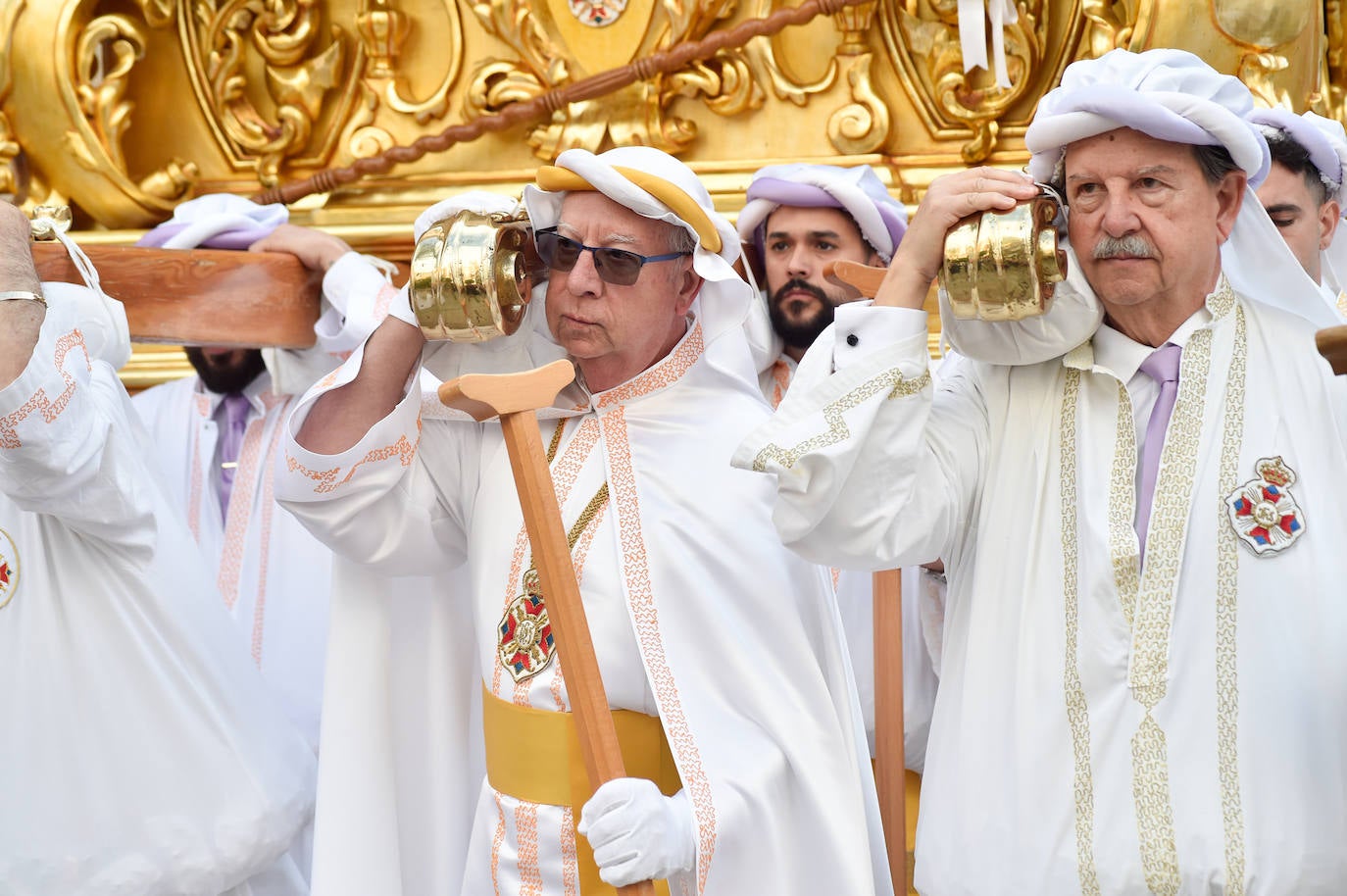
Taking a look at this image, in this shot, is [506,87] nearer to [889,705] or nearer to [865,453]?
[889,705]

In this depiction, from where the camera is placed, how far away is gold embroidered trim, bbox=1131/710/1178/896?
2.50 metres

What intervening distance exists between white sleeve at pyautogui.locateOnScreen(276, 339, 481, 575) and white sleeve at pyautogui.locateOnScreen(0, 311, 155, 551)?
0.45 meters

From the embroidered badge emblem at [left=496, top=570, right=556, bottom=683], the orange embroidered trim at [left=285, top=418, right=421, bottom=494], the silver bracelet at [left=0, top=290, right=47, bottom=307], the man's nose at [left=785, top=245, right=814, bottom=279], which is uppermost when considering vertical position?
the silver bracelet at [left=0, top=290, right=47, bottom=307]

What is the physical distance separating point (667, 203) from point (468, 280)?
1.39 ft

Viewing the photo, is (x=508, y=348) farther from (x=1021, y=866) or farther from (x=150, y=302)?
(x=1021, y=866)

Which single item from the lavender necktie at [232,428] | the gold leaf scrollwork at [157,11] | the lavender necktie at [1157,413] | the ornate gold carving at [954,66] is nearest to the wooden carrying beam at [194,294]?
the lavender necktie at [232,428]

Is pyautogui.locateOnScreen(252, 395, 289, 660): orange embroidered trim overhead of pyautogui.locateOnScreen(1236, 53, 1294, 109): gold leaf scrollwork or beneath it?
beneath

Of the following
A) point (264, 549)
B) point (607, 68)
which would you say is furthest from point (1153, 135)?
point (264, 549)

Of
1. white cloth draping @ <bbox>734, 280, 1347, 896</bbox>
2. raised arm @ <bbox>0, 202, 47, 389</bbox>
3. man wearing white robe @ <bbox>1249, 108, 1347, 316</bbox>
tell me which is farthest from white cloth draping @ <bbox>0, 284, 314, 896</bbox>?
man wearing white robe @ <bbox>1249, 108, 1347, 316</bbox>

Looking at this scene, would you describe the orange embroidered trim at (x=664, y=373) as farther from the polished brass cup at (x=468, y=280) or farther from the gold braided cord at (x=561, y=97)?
the gold braided cord at (x=561, y=97)

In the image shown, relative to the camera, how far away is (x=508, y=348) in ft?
11.0

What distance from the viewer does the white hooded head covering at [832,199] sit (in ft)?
14.7

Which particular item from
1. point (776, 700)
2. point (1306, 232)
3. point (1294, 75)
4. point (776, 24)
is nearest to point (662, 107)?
point (776, 24)

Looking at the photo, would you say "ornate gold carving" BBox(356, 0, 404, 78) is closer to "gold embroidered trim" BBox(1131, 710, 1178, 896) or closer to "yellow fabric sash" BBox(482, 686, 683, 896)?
"yellow fabric sash" BBox(482, 686, 683, 896)
